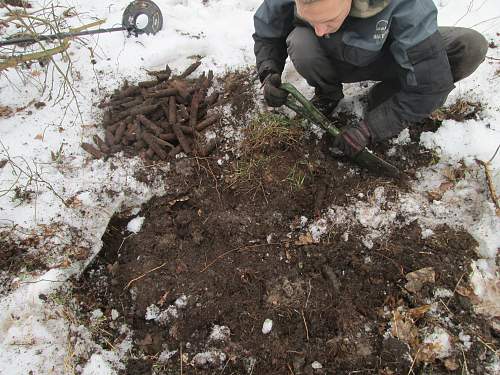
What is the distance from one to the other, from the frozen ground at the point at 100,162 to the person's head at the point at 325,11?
3.64ft

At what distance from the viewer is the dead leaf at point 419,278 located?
236 centimetres

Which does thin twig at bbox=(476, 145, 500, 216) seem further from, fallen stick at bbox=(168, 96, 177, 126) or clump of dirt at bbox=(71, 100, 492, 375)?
fallen stick at bbox=(168, 96, 177, 126)

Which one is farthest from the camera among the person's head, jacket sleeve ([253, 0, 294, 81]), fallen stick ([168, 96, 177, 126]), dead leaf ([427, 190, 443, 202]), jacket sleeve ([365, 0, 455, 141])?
fallen stick ([168, 96, 177, 126])

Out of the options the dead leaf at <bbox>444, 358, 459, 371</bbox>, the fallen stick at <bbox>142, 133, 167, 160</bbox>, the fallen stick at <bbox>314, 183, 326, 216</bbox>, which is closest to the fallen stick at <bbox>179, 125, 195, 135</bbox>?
the fallen stick at <bbox>142, 133, 167, 160</bbox>

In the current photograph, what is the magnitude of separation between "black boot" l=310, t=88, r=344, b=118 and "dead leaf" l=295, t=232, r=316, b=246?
3.41 feet

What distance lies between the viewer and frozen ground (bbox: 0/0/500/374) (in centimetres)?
241

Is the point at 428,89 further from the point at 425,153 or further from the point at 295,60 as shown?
the point at 295,60

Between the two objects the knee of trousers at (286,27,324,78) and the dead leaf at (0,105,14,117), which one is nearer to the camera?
the knee of trousers at (286,27,324,78)

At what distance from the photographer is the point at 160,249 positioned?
270 centimetres

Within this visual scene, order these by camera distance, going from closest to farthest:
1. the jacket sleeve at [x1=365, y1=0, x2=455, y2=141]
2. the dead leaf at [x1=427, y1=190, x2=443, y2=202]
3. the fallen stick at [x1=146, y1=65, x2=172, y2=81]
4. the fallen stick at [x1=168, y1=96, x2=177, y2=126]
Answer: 1. the jacket sleeve at [x1=365, y1=0, x2=455, y2=141]
2. the dead leaf at [x1=427, y1=190, x2=443, y2=202]
3. the fallen stick at [x1=168, y1=96, x2=177, y2=126]
4. the fallen stick at [x1=146, y1=65, x2=172, y2=81]

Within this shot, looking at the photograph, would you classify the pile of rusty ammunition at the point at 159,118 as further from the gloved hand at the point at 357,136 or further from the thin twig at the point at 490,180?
the thin twig at the point at 490,180

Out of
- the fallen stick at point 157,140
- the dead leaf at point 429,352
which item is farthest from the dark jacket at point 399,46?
the dead leaf at point 429,352

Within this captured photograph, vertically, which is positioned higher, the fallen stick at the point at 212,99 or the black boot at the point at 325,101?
the fallen stick at the point at 212,99

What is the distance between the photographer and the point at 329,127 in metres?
2.74
